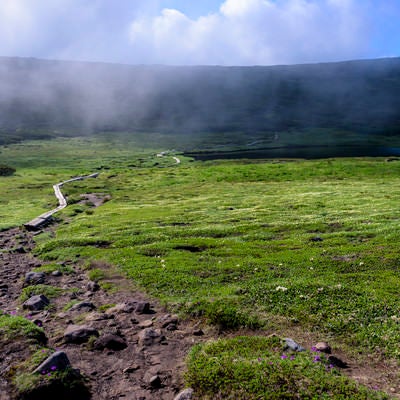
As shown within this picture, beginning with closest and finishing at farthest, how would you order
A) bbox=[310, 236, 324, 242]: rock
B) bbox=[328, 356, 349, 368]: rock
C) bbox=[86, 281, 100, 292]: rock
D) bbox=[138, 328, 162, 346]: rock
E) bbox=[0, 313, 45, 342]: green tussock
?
bbox=[328, 356, 349, 368]: rock → bbox=[0, 313, 45, 342]: green tussock → bbox=[138, 328, 162, 346]: rock → bbox=[86, 281, 100, 292]: rock → bbox=[310, 236, 324, 242]: rock

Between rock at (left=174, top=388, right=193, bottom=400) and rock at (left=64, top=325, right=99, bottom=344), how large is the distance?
16.5 ft

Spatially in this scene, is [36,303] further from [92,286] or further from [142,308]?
[142,308]

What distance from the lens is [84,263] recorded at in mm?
25250

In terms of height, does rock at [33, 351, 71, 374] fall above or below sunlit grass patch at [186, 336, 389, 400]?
above

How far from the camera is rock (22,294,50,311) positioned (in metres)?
17.5

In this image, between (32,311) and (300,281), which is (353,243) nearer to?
(300,281)

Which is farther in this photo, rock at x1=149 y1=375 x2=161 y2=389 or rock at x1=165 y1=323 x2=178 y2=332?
rock at x1=165 y1=323 x2=178 y2=332

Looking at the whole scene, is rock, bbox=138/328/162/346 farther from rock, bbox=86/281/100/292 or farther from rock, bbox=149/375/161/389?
rock, bbox=86/281/100/292

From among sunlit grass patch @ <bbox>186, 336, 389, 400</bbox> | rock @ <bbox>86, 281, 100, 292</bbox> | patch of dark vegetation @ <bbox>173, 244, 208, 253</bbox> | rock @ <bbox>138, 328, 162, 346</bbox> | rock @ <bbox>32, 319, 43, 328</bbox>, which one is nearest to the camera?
sunlit grass patch @ <bbox>186, 336, 389, 400</bbox>

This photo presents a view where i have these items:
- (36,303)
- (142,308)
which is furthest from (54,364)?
(36,303)

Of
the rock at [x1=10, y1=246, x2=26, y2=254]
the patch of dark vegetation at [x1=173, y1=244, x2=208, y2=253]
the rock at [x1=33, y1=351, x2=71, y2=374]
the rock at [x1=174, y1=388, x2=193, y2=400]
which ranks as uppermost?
the rock at [x1=33, y1=351, x2=71, y2=374]

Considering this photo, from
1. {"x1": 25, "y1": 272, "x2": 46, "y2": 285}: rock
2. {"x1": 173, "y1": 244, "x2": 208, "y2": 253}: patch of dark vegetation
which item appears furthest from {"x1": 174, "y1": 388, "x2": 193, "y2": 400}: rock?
{"x1": 173, "y1": 244, "x2": 208, "y2": 253}: patch of dark vegetation

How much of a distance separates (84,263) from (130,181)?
60.7 meters

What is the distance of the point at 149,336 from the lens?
14375 mm
